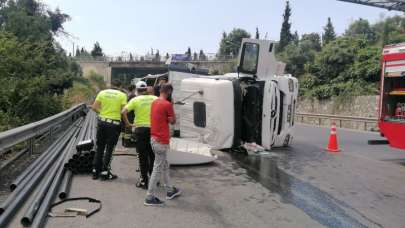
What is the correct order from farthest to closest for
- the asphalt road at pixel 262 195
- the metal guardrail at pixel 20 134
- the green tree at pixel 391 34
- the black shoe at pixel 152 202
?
the green tree at pixel 391 34 → the metal guardrail at pixel 20 134 → the black shoe at pixel 152 202 → the asphalt road at pixel 262 195

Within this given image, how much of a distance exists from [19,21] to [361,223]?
27836 millimetres

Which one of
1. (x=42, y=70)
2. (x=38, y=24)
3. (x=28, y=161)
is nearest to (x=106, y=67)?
(x=38, y=24)

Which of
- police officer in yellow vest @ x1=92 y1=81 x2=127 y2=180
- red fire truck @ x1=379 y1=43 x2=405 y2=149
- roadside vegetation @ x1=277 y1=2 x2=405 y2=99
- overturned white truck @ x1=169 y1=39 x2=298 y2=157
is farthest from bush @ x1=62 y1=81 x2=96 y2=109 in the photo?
roadside vegetation @ x1=277 y1=2 x2=405 y2=99

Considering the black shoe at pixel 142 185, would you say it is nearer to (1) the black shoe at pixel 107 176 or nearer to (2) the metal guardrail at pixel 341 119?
(1) the black shoe at pixel 107 176

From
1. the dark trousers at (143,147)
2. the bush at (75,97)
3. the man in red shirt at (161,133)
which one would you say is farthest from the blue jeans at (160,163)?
the bush at (75,97)

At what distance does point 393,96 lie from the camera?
37.4ft

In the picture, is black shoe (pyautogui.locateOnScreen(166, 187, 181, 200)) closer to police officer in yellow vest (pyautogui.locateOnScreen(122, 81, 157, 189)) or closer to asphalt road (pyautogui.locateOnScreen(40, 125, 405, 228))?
asphalt road (pyautogui.locateOnScreen(40, 125, 405, 228))

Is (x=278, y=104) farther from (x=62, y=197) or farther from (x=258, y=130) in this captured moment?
(x=62, y=197)

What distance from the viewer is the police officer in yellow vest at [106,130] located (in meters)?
7.93

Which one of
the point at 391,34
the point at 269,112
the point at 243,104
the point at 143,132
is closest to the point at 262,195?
the point at 143,132

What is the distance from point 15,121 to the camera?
1334 centimetres

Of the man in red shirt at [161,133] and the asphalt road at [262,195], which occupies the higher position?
the man in red shirt at [161,133]

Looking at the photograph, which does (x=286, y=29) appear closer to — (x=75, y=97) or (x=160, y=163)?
(x=75, y=97)

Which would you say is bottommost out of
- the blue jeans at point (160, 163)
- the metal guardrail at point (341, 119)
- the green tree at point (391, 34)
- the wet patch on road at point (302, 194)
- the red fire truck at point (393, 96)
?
the metal guardrail at point (341, 119)
